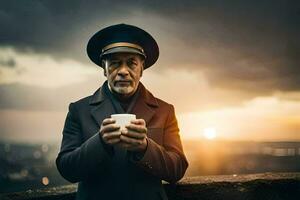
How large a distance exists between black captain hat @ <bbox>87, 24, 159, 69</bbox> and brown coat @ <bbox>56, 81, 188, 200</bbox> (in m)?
0.32

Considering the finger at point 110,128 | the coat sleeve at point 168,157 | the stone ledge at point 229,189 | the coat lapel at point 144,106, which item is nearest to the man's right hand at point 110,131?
the finger at point 110,128

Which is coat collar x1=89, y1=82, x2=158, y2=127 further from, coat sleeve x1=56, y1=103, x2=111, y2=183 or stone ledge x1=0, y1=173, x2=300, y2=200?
stone ledge x1=0, y1=173, x2=300, y2=200

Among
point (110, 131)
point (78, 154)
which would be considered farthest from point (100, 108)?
point (110, 131)

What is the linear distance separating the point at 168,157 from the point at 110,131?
1.98 feet

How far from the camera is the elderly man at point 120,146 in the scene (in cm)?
231

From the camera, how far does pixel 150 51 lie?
2.83 meters

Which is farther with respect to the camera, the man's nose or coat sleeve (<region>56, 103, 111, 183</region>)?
the man's nose

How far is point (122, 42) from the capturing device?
2.57m

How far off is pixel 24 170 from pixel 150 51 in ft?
300

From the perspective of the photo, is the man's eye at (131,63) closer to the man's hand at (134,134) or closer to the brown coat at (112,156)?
the brown coat at (112,156)

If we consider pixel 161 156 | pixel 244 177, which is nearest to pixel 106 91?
pixel 161 156

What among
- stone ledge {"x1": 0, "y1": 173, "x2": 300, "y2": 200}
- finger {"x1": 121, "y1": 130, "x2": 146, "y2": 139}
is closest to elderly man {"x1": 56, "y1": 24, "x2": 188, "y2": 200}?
finger {"x1": 121, "y1": 130, "x2": 146, "y2": 139}

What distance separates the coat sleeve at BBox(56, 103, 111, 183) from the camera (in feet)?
7.37

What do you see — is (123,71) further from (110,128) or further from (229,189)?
(229,189)
